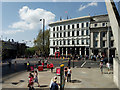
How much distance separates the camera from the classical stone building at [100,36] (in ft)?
137

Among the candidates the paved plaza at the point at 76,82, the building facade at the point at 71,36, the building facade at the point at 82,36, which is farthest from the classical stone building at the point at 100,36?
the paved plaza at the point at 76,82

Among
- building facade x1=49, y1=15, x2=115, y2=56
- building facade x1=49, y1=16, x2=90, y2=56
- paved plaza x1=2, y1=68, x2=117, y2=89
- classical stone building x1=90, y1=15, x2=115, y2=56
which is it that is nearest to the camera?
paved plaza x1=2, y1=68, x2=117, y2=89

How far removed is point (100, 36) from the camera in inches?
1711

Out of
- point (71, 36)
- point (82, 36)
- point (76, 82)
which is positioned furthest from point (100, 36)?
point (76, 82)

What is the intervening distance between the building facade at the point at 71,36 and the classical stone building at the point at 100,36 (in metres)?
2.09

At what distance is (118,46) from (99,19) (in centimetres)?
3784

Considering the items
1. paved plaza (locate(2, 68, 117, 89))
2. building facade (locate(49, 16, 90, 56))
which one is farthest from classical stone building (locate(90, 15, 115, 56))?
paved plaza (locate(2, 68, 117, 89))

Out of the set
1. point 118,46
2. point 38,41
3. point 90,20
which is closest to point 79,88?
point 118,46

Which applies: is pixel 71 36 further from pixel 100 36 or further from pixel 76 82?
pixel 76 82

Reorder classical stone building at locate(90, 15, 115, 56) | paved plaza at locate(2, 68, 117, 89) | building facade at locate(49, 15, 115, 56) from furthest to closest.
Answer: building facade at locate(49, 15, 115, 56) < classical stone building at locate(90, 15, 115, 56) < paved plaza at locate(2, 68, 117, 89)

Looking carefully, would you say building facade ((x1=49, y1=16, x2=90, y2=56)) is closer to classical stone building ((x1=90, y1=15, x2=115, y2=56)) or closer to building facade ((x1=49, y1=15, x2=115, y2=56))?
building facade ((x1=49, y1=15, x2=115, y2=56))

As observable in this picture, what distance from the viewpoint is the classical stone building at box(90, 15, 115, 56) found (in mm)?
41656

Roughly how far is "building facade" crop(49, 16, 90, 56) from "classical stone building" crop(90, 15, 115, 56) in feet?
6.84

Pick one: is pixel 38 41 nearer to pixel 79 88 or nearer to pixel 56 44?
pixel 56 44
